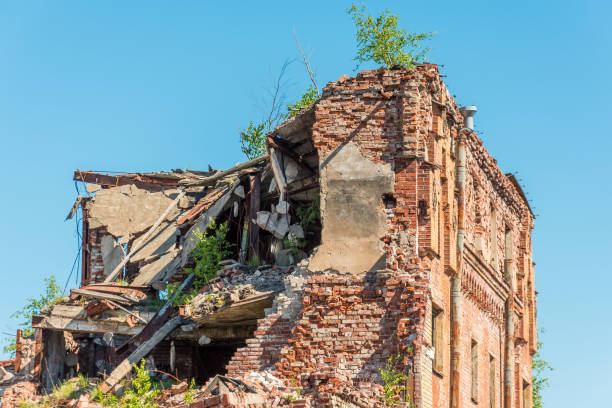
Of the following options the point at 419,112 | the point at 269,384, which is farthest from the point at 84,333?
the point at 419,112

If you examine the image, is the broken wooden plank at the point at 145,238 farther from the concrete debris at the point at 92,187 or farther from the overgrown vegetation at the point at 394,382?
the overgrown vegetation at the point at 394,382

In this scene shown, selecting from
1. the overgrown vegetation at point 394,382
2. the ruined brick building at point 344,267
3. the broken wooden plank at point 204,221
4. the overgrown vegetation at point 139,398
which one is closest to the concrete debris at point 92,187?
the ruined brick building at point 344,267

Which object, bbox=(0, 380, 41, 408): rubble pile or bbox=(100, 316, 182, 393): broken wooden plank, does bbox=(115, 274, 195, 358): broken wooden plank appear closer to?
bbox=(100, 316, 182, 393): broken wooden plank

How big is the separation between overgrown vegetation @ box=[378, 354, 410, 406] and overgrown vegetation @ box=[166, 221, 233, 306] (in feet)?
15.1

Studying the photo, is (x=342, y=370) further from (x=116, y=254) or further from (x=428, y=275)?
(x=116, y=254)

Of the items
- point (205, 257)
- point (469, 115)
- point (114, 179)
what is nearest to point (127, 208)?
point (114, 179)

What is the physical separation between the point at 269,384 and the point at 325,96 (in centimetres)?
489

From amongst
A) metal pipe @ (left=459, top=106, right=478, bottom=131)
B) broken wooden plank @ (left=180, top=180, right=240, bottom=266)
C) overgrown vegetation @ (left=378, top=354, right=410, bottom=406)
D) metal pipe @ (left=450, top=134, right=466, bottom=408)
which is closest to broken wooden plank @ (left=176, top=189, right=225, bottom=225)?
broken wooden plank @ (left=180, top=180, right=240, bottom=266)

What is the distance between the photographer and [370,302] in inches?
661

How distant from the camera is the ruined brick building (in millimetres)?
16641

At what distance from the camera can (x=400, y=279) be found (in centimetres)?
1670

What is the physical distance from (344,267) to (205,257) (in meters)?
4.12

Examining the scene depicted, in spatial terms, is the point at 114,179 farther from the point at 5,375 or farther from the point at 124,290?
the point at 5,375

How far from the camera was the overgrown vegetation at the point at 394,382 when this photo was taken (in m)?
15.7
